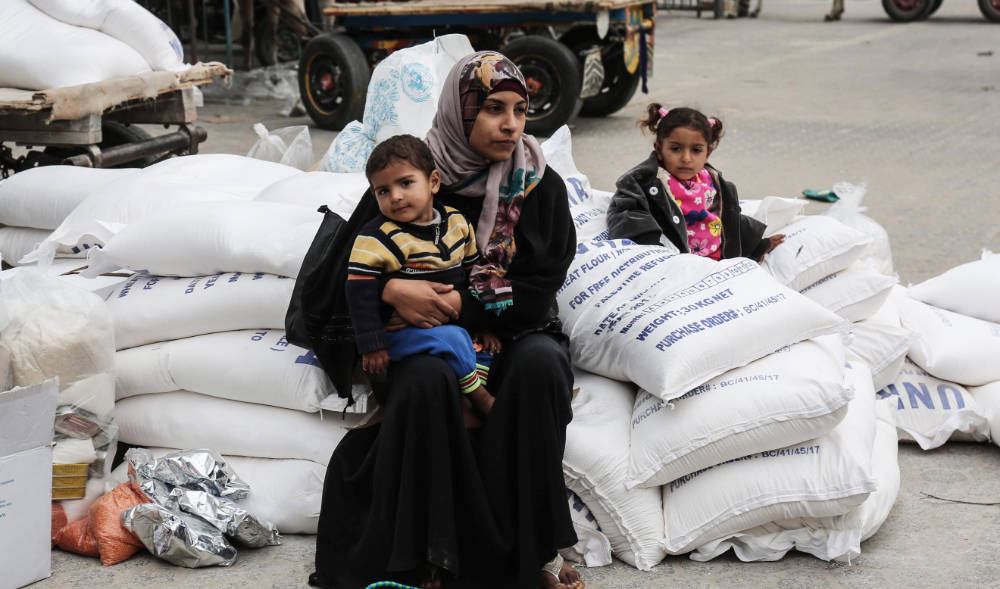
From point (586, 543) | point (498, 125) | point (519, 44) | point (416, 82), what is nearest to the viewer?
point (498, 125)

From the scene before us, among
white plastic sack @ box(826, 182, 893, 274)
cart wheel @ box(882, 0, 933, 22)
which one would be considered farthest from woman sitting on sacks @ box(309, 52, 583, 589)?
cart wheel @ box(882, 0, 933, 22)

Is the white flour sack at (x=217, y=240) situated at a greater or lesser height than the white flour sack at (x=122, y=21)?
lesser

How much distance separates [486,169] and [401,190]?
0.94 feet

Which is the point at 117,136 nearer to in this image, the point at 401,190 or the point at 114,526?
the point at 114,526

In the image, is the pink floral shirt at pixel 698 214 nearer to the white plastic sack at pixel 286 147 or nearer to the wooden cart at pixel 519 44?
the white plastic sack at pixel 286 147

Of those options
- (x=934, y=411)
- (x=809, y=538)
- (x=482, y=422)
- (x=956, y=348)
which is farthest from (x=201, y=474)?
(x=956, y=348)

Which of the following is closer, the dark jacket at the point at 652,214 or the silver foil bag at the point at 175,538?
the silver foil bag at the point at 175,538

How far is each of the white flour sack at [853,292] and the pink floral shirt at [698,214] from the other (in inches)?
13.3

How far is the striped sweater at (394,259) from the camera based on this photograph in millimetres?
2293

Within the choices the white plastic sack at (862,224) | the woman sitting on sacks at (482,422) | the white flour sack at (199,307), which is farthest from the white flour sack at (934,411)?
the white flour sack at (199,307)

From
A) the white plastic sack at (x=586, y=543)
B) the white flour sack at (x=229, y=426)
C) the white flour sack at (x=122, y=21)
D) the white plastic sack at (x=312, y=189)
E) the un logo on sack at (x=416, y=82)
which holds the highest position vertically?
the white flour sack at (x=122, y=21)

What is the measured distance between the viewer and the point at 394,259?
2.31 m

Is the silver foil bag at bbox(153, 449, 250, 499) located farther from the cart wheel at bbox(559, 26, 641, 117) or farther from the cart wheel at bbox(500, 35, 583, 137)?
the cart wheel at bbox(559, 26, 641, 117)

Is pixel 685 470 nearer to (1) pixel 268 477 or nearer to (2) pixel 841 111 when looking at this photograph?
(1) pixel 268 477
